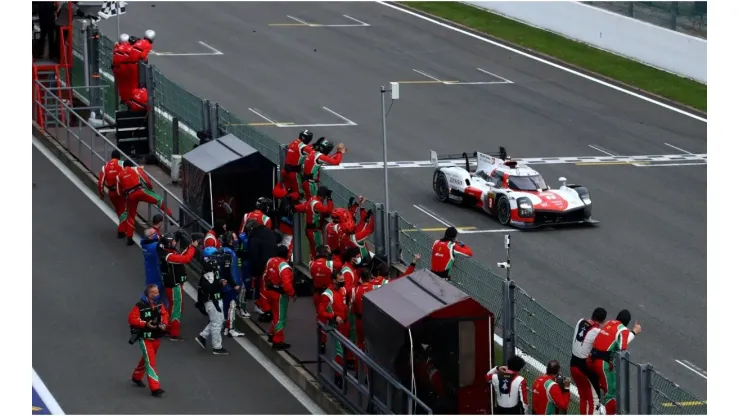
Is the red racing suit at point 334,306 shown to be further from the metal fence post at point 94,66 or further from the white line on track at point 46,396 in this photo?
the metal fence post at point 94,66

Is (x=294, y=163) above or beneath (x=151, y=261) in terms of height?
above

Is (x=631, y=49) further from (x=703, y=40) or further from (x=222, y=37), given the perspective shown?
(x=222, y=37)

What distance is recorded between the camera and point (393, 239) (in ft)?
80.7

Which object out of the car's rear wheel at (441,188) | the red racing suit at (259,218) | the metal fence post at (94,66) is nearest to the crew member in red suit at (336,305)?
the red racing suit at (259,218)

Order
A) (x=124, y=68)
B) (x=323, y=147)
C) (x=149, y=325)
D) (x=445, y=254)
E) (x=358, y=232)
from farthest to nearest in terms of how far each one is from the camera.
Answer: (x=124, y=68), (x=323, y=147), (x=358, y=232), (x=445, y=254), (x=149, y=325)

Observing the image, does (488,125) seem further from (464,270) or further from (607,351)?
(607,351)

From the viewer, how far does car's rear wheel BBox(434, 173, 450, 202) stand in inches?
1287

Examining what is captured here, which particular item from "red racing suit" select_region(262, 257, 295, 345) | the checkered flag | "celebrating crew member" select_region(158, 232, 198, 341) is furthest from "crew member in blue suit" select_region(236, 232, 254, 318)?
the checkered flag

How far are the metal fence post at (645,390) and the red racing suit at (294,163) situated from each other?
9.72m

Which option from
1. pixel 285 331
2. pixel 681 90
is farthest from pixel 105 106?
pixel 681 90

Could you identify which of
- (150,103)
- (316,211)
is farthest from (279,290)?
(150,103)

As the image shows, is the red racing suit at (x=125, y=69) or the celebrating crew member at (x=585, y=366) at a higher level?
the red racing suit at (x=125, y=69)

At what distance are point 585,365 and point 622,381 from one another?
91 centimetres

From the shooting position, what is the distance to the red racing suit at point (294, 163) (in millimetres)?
26969
